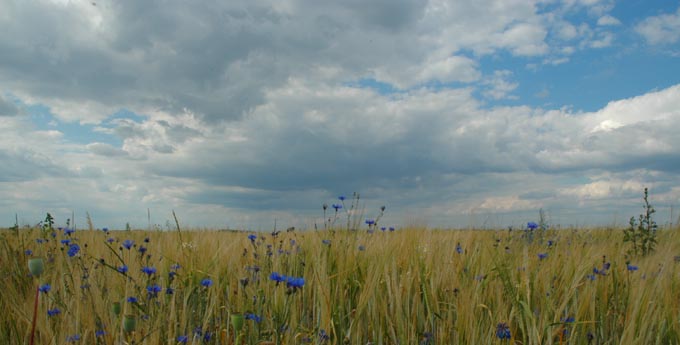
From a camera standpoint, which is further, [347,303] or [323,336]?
[347,303]

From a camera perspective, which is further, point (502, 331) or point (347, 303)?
point (347, 303)

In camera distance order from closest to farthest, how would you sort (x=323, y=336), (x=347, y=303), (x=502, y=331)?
(x=323, y=336)
(x=502, y=331)
(x=347, y=303)

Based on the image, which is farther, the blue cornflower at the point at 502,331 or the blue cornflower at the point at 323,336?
the blue cornflower at the point at 502,331

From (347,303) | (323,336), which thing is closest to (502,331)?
(323,336)

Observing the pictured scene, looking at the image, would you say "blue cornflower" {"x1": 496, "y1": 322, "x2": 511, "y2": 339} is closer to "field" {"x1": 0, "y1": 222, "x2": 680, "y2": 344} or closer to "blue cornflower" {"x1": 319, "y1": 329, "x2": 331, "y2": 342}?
"field" {"x1": 0, "y1": 222, "x2": 680, "y2": 344}

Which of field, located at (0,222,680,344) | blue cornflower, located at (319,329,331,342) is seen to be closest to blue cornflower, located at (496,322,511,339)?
field, located at (0,222,680,344)

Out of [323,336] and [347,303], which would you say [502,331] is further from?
[347,303]

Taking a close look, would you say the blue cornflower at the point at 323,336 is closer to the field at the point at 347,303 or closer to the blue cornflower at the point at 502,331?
the field at the point at 347,303

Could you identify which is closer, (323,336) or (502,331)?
(323,336)

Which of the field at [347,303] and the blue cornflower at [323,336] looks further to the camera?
the field at [347,303]

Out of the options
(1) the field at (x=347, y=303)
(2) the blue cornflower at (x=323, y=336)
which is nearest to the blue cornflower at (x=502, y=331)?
(1) the field at (x=347, y=303)

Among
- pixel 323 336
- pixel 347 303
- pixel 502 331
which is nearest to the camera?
pixel 323 336

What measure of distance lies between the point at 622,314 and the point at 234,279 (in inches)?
104

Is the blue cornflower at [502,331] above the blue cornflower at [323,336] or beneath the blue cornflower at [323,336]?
beneath
